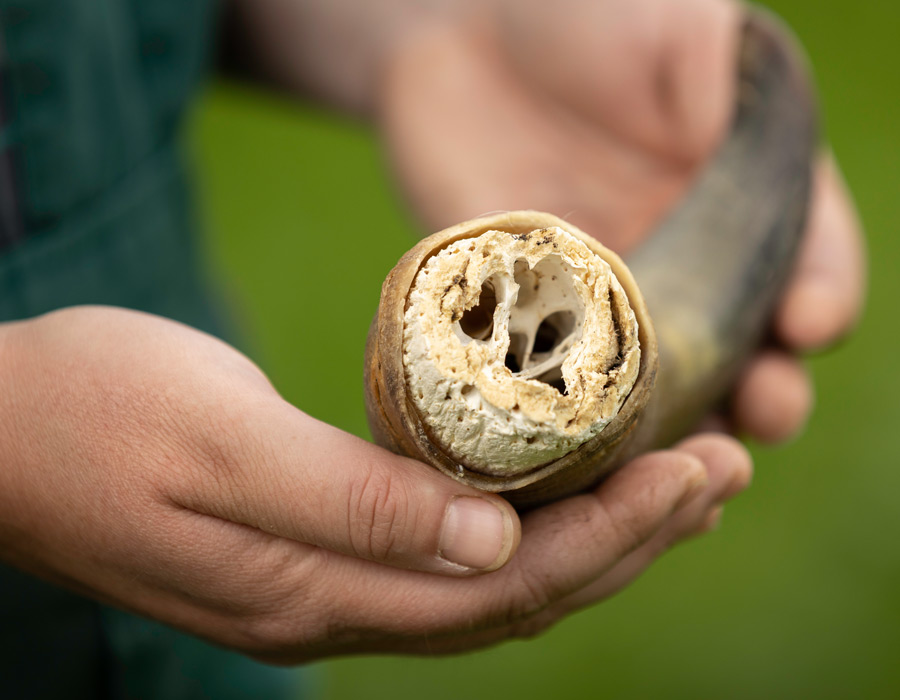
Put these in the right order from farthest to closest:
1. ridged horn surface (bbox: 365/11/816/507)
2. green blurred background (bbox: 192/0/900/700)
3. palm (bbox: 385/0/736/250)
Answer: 1. green blurred background (bbox: 192/0/900/700)
2. palm (bbox: 385/0/736/250)
3. ridged horn surface (bbox: 365/11/816/507)

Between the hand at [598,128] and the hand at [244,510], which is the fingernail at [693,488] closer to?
the hand at [244,510]

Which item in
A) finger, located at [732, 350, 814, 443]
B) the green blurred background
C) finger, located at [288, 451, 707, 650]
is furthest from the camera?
the green blurred background

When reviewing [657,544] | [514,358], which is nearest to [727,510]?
[657,544]

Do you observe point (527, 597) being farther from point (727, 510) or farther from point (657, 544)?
point (727, 510)

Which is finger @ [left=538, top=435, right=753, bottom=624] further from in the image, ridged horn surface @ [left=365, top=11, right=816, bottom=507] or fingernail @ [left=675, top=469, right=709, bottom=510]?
ridged horn surface @ [left=365, top=11, right=816, bottom=507]

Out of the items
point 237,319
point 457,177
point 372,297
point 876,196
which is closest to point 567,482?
point 457,177

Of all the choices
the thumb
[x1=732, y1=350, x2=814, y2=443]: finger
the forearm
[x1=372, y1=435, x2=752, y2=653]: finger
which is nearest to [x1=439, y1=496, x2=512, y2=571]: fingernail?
the thumb
